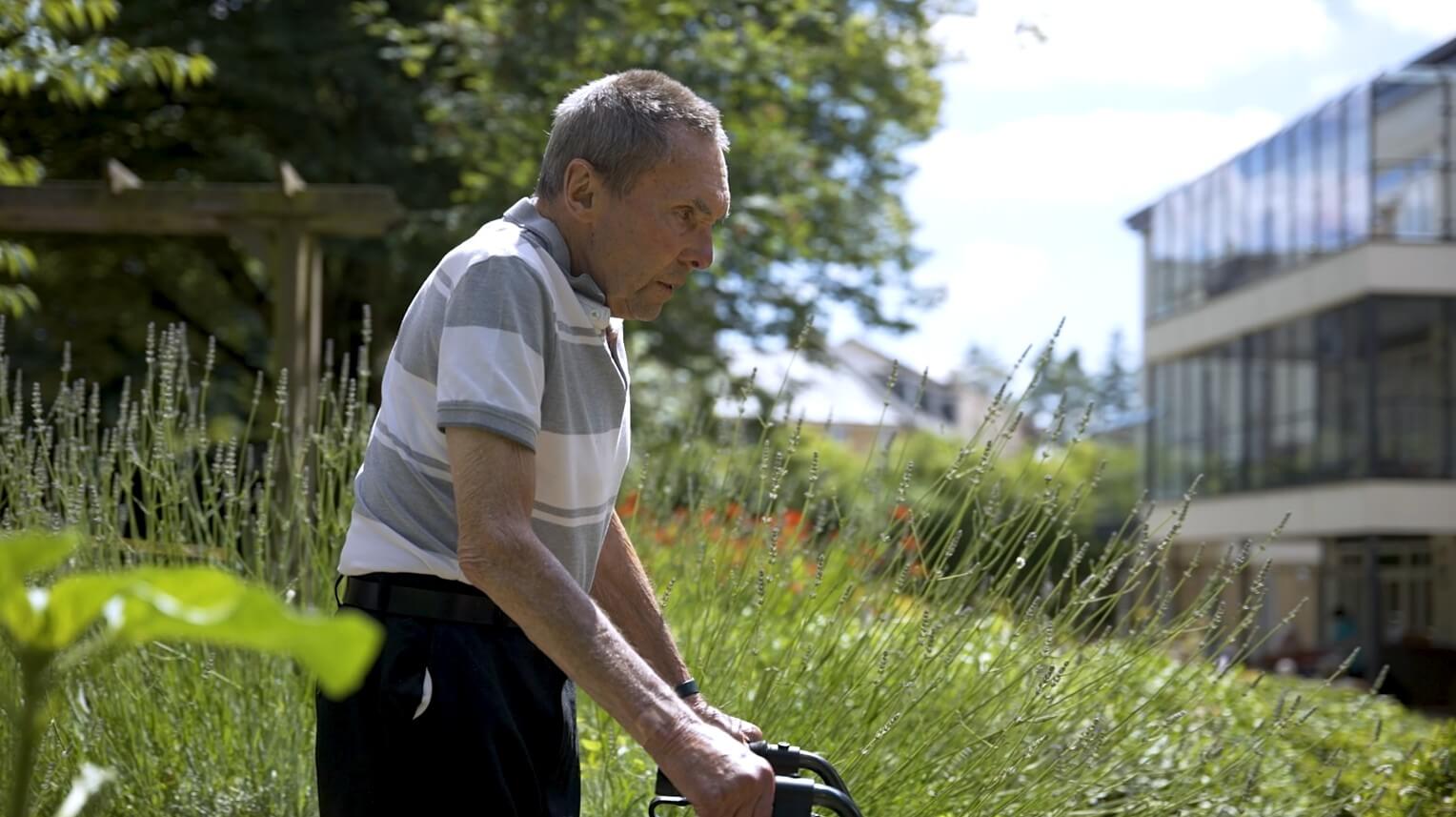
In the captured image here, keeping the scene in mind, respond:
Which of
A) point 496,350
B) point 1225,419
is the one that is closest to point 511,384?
point 496,350

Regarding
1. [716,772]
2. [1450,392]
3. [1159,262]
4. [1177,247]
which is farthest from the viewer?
[1159,262]

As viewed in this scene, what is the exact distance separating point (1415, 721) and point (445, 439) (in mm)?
5862

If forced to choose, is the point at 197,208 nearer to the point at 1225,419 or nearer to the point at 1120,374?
the point at 1225,419

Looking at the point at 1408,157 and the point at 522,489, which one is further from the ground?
the point at 1408,157

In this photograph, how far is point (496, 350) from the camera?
2.16m

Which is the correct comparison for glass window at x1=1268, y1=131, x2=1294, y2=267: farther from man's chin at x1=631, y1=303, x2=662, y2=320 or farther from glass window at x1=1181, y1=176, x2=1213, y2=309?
man's chin at x1=631, y1=303, x2=662, y2=320

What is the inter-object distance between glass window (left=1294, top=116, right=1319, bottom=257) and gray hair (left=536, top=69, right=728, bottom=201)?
2750 centimetres

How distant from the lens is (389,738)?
7.47 ft

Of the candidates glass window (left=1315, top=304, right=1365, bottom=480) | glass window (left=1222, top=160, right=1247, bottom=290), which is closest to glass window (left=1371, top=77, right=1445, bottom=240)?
glass window (left=1315, top=304, right=1365, bottom=480)

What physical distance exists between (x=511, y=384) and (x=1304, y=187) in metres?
28.5

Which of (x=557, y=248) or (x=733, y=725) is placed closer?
(x=557, y=248)

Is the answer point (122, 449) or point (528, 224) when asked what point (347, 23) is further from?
point (528, 224)

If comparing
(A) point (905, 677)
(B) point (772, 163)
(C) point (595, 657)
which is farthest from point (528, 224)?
(B) point (772, 163)

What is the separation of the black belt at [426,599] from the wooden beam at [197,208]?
7.30 metres
